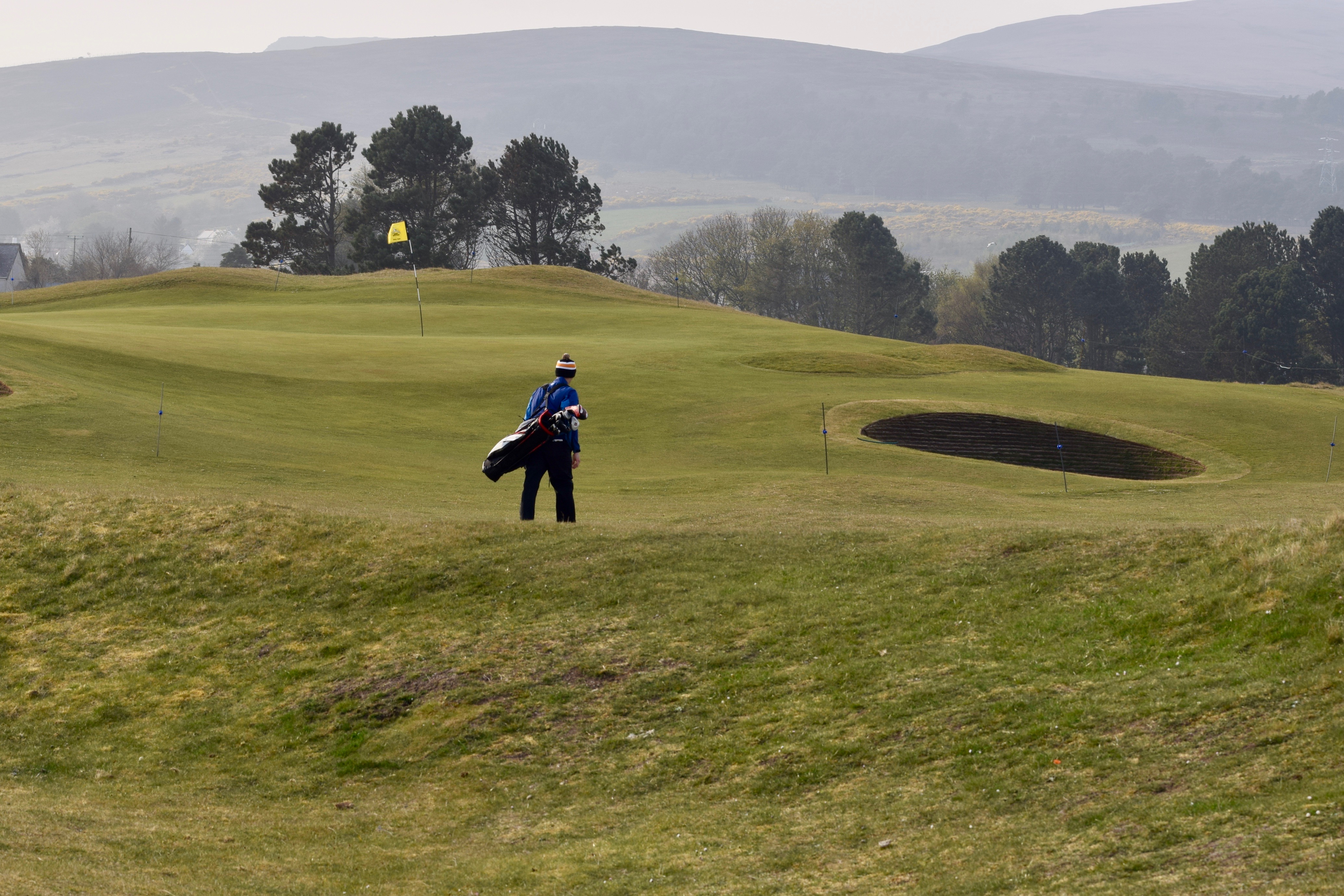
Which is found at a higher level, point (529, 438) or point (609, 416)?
point (529, 438)

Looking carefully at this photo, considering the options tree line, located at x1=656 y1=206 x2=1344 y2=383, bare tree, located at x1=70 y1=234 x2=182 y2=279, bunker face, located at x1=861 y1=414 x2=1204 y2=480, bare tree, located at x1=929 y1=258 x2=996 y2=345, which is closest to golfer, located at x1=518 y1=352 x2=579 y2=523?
bunker face, located at x1=861 y1=414 x2=1204 y2=480

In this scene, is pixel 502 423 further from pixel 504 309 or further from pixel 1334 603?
pixel 504 309

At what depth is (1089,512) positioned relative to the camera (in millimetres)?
21578

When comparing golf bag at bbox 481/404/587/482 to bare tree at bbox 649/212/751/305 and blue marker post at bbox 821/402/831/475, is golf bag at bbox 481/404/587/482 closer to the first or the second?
blue marker post at bbox 821/402/831/475

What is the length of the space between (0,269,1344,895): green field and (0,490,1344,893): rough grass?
47mm

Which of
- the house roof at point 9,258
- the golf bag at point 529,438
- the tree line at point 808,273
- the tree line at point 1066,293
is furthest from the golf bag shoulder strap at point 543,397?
the house roof at point 9,258

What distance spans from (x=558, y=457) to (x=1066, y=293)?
367ft

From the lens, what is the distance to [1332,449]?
30.2 meters

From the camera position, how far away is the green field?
864cm

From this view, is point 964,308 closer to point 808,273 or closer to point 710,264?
point 808,273

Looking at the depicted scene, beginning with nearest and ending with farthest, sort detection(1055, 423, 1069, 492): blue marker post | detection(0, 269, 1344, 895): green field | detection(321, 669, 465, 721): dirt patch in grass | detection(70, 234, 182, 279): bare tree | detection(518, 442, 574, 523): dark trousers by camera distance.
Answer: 1. detection(0, 269, 1344, 895): green field
2. detection(321, 669, 465, 721): dirt patch in grass
3. detection(518, 442, 574, 523): dark trousers
4. detection(1055, 423, 1069, 492): blue marker post
5. detection(70, 234, 182, 279): bare tree

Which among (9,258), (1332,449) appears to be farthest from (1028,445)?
(9,258)

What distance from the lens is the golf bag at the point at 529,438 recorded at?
652 inches

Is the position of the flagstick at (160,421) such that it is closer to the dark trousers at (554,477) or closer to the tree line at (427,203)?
the dark trousers at (554,477)
